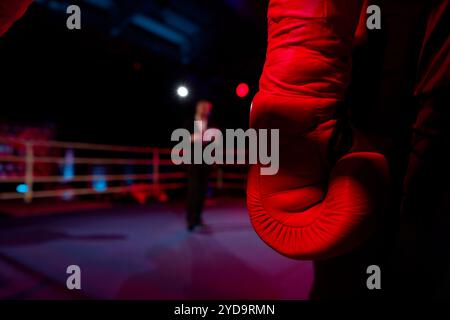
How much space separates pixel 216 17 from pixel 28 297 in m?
6.12

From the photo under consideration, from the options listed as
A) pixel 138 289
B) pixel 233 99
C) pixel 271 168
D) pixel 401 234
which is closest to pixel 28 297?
pixel 138 289

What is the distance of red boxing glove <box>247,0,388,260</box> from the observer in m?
0.47

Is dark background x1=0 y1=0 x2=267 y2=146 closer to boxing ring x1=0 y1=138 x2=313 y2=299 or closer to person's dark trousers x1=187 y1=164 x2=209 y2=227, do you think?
person's dark trousers x1=187 y1=164 x2=209 y2=227

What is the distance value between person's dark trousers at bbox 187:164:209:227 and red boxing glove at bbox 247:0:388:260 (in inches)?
95.7

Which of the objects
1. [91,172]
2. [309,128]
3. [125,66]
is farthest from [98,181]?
[309,128]

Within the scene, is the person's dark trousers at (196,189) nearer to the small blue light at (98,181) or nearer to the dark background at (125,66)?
the dark background at (125,66)

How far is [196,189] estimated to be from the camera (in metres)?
2.93

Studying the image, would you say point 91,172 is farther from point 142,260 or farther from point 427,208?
point 427,208

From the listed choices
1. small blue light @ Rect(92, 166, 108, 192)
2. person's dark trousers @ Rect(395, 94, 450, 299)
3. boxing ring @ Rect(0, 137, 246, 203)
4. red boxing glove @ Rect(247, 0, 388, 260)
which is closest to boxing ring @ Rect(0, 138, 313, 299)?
person's dark trousers @ Rect(395, 94, 450, 299)

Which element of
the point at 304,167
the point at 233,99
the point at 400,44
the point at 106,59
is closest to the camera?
the point at 304,167

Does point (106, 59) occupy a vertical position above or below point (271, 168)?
above

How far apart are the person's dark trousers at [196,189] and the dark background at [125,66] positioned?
6.89ft
